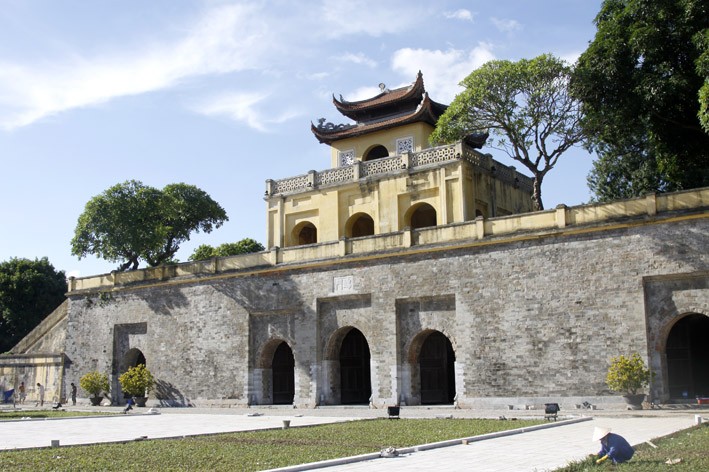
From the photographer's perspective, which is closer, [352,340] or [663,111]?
[663,111]

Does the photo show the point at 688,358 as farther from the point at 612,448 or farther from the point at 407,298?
the point at 612,448

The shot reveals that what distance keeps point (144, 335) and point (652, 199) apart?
2093cm

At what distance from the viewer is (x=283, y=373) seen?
29.0 metres

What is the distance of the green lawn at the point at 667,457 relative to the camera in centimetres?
871

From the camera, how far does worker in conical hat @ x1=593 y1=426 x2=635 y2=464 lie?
30.0 ft

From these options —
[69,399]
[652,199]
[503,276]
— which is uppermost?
[652,199]

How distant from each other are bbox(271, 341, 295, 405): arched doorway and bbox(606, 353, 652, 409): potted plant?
43.4 feet

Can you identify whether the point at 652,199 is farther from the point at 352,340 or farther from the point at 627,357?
the point at 352,340

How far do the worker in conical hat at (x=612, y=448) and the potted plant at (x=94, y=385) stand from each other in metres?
26.2

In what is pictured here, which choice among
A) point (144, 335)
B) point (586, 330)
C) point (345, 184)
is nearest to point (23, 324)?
point (144, 335)

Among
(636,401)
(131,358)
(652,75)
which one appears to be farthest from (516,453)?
(131,358)

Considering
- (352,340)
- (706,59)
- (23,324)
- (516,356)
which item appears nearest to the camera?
(706,59)

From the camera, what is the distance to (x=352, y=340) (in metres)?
27.9

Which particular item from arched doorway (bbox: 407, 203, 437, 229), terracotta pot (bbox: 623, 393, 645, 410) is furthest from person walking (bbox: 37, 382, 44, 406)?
terracotta pot (bbox: 623, 393, 645, 410)
